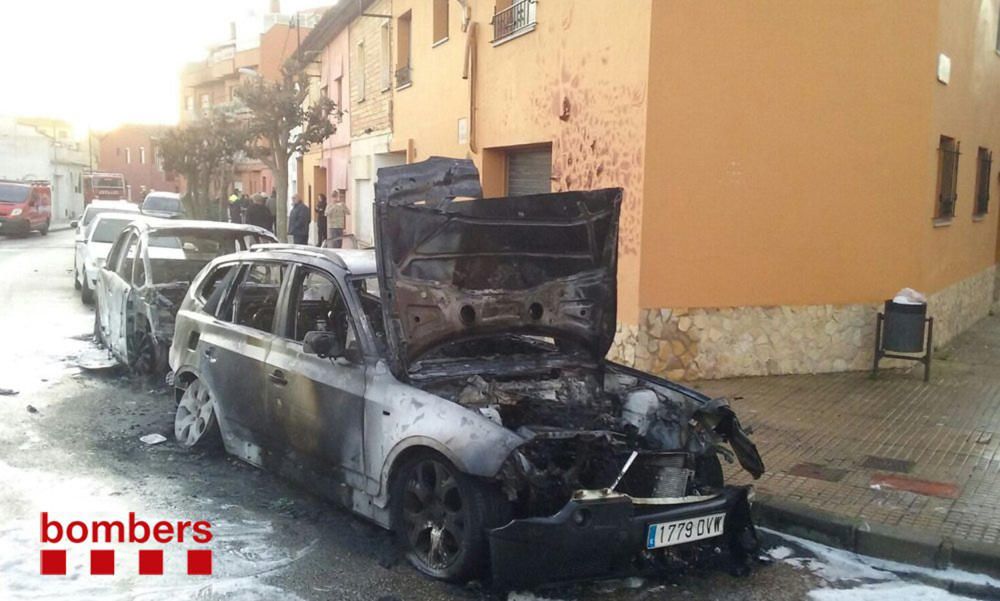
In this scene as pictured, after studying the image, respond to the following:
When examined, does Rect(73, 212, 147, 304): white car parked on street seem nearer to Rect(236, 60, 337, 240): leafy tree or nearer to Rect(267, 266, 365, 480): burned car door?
Rect(236, 60, 337, 240): leafy tree

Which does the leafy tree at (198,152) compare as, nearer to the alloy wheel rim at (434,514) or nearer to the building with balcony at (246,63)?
the building with balcony at (246,63)

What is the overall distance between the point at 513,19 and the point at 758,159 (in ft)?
14.7

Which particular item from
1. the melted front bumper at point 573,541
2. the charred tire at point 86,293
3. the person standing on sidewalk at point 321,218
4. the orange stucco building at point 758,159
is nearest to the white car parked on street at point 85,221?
the charred tire at point 86,293

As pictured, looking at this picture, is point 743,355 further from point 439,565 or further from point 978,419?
point 439,565

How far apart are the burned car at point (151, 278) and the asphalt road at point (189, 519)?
27.8 inches

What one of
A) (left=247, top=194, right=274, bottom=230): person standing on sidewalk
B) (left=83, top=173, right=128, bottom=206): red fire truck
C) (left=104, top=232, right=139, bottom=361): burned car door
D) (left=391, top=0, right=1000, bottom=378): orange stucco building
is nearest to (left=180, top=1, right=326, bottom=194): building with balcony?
(left=83, top=173, right=128, bottom=206): red fire truck

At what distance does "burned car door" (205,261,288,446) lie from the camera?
564cm

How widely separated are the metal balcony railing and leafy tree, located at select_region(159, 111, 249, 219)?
583 inches

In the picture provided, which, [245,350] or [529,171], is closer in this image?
[245,350]

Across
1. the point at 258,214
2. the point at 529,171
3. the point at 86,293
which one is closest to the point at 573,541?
the point at 529,171

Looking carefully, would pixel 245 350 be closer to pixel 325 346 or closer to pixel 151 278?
pixel 325 346

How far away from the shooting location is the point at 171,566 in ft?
14.5

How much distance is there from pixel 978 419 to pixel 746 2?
4.58 metres

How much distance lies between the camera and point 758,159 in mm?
9273
